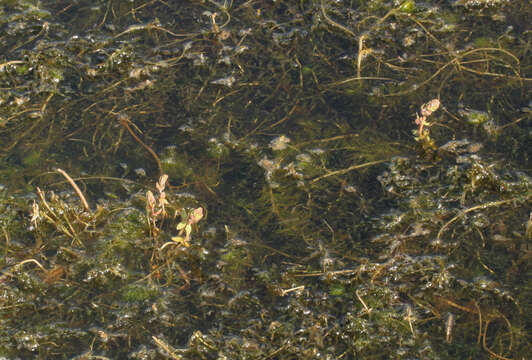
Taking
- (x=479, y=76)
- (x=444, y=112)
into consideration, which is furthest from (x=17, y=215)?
(x=479, y=76)

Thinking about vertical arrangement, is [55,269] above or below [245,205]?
below

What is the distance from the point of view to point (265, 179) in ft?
10.1

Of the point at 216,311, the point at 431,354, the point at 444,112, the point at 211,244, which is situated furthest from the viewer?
the point at 444,112

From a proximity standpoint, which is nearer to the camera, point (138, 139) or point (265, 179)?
point (265, 179)

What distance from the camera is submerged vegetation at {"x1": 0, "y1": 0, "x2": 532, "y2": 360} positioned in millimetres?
2619

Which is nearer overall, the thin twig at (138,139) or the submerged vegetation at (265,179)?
the submerged vegetation at (265,179)

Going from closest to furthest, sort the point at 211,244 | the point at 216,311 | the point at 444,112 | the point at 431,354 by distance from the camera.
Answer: the point at 431,354 → the point at 216,311 → the point at 211,244 → the point at 444,112

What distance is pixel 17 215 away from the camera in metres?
Result: 3.00

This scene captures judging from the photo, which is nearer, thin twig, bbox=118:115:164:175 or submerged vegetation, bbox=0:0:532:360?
submerged vegetation, bbox=0:0:532:360

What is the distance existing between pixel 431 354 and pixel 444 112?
1.35m

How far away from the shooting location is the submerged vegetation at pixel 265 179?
262 centimetres

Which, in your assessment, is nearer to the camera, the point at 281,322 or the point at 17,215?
the point at 281,322

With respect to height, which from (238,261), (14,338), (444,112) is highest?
(444,112)

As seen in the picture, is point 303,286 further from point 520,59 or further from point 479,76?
point 520,59
